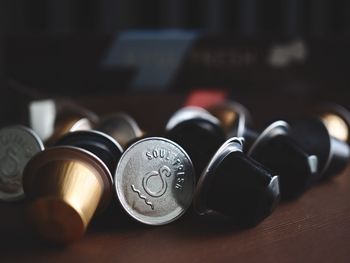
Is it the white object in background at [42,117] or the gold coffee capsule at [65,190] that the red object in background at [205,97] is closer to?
the white object in background at [42,117]

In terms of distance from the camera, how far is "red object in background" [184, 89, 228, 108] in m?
1.38

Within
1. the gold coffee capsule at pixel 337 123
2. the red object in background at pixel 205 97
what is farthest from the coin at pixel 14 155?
the red object in background at pixel 205 97

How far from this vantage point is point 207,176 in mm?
640

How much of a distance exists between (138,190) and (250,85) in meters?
0.96

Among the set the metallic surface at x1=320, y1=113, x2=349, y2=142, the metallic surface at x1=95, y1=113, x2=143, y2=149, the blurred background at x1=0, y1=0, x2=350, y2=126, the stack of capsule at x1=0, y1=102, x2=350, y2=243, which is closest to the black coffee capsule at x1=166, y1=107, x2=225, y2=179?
the stack of capsule at x1=0, y1=102, x2=350, y2=243

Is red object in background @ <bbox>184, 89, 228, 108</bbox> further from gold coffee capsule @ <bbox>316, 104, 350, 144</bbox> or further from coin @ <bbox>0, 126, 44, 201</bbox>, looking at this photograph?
coin @ <bbox>0, 126, 44, 201</bbox>

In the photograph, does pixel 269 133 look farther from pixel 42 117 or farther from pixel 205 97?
pixel 205 97

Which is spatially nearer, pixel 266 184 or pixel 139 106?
pixel 266 184

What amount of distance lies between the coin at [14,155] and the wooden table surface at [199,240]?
24 mm

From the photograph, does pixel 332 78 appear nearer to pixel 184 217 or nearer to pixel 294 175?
pixel 294 175

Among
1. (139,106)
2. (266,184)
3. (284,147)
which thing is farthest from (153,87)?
(266,184)

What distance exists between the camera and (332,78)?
1537mm

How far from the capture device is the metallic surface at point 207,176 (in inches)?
25.1

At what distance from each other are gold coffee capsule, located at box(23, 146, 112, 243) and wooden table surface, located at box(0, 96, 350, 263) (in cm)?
A: 3
